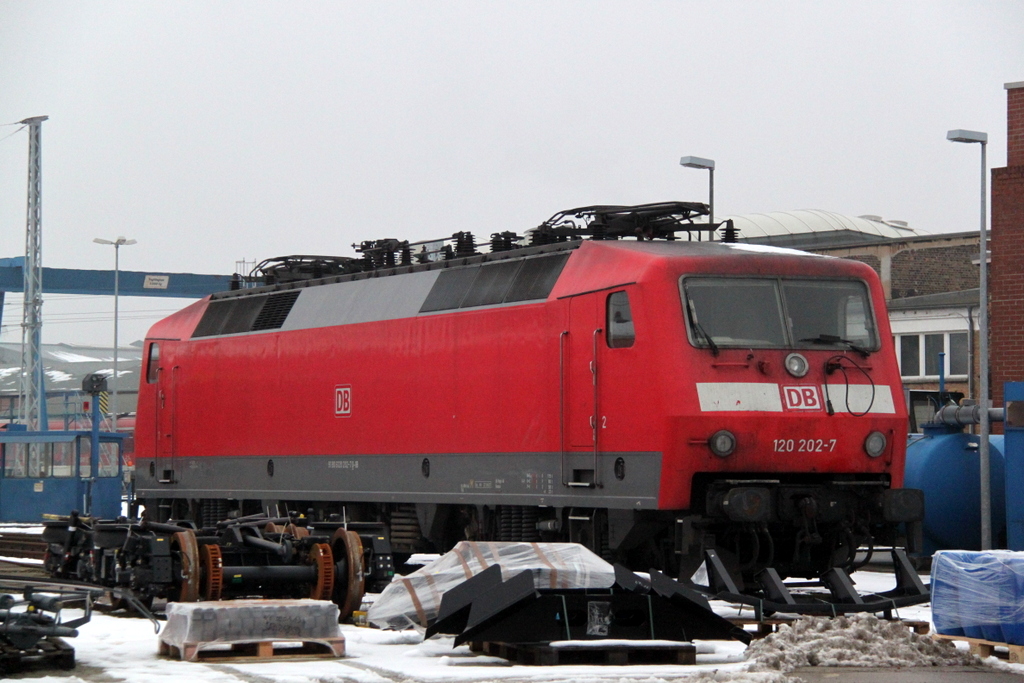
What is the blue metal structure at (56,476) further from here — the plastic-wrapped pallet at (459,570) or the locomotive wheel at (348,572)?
the plastic-wrapped pallet at (459,570)

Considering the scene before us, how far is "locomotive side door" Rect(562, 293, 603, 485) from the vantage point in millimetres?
15359

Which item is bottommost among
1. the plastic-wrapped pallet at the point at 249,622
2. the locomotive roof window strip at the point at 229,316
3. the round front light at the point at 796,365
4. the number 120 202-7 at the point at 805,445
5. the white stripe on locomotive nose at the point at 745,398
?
the plastic-wrapped pallet at the point at 249,622

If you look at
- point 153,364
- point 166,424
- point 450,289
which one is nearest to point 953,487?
point 450,289

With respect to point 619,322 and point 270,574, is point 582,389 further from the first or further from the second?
point 270,574

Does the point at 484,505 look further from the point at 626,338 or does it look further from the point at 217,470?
the point at 217,470

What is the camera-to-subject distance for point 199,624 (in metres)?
11.4

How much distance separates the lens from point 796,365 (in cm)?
1462

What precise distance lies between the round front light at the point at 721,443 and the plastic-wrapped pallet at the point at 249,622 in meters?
4.13

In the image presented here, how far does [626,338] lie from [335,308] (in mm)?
6315

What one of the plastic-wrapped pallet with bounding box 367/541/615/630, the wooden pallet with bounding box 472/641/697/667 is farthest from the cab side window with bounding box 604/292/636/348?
the wooden pallet with bounding box 472/641/697/667

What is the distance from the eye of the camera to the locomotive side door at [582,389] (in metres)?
15.4

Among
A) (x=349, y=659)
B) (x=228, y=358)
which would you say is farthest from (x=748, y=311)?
(x=228, y=358)

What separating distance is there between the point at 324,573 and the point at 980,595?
5591 millimetres

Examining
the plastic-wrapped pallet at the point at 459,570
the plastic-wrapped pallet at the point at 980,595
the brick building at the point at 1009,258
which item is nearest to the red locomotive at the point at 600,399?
the plastic-wrapped pallet at the point at 459,570
